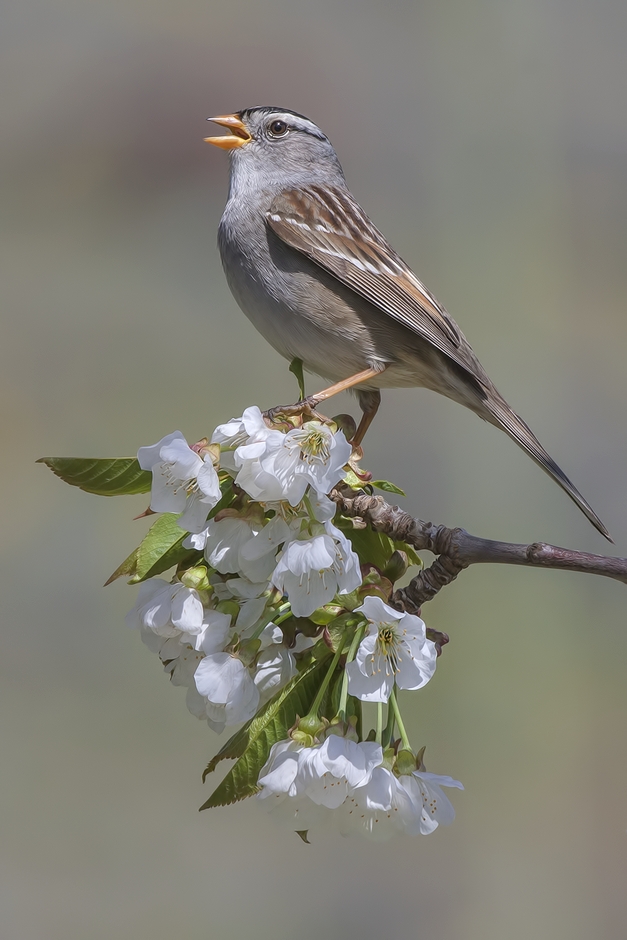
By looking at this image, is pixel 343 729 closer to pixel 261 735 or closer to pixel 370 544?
pixel 261 735

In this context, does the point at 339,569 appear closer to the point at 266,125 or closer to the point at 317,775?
the point at 317,775

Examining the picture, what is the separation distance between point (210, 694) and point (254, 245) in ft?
3.31

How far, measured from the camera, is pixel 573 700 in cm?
550

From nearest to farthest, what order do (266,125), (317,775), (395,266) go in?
(317,775), (395,266), (266,125)

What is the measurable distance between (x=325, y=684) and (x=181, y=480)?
264 millimetres

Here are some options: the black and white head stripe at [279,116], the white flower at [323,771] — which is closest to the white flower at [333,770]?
the white flower at [323,771]

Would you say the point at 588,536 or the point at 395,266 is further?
the point at 588,536

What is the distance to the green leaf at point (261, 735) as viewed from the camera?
34.4 inches

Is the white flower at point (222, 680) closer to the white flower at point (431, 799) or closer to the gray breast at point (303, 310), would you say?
the white flower at point (431, 799)

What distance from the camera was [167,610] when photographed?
897mm

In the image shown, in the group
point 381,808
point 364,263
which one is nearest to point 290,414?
point 381,808

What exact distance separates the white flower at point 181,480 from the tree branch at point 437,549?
0.20 meters

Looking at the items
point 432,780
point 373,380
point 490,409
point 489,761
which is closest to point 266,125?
point 373,380

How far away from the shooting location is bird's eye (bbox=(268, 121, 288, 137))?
6.47 ft
